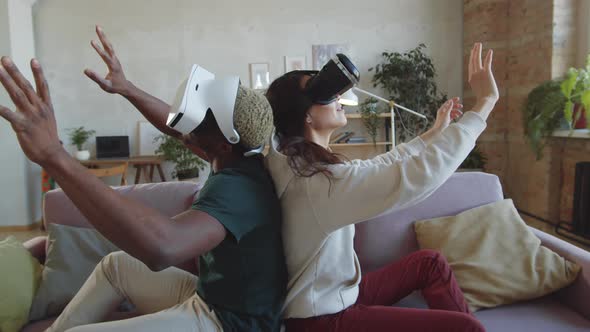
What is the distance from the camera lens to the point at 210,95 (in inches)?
39.1

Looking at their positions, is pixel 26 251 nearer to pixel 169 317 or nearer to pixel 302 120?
pixel 169 317

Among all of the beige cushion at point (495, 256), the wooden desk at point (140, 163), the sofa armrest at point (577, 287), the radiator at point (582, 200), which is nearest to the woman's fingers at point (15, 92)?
the beige cushion at point (495, 256)

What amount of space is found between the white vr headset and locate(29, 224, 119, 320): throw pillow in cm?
107

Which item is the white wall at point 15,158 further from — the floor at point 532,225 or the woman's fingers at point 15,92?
the woman's fingers at point 15,92

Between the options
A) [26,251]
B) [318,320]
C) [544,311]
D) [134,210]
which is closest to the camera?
[134,210]

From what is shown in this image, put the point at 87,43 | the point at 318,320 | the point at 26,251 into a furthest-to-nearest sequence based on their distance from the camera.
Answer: the point at 87,43 < the point at 26,251 < the point at 318,320

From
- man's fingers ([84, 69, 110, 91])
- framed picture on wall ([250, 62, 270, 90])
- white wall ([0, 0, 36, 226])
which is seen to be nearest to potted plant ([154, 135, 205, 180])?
framed picture on wall ([250, 62, 270, 90])

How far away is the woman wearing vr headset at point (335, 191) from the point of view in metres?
1.01

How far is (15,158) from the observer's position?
477 centimetres

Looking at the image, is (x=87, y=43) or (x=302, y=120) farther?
(x=87, y=43)

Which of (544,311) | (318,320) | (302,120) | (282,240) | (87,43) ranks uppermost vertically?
(87,43)

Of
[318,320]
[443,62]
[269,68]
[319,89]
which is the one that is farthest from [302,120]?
[443,62]

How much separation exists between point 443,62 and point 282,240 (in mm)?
4951

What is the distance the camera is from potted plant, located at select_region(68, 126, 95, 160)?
5148mm
